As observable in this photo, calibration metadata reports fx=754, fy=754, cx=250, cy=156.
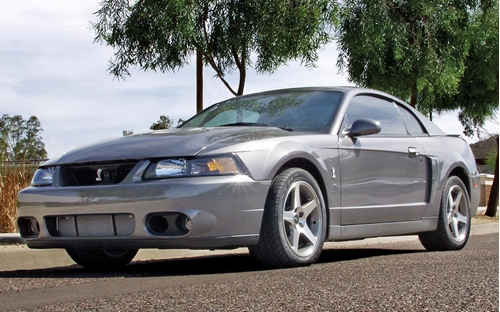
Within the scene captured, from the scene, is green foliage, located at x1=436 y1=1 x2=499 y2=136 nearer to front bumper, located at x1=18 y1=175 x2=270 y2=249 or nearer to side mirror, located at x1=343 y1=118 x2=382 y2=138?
side mirror, located at x1=343 y1=118 x2=382 y2=138

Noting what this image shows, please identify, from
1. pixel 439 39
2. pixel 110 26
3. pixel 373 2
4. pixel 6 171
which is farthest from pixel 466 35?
pixel 6 171

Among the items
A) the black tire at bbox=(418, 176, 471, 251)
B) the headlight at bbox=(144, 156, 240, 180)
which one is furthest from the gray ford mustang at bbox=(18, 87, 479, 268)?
the black tire at bbox=(418, 176, 471, 251)

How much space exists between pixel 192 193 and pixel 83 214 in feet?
2.79

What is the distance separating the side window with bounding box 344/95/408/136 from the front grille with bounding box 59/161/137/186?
2040mm

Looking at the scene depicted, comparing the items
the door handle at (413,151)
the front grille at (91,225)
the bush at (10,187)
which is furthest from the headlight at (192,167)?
the bush at (10,187)

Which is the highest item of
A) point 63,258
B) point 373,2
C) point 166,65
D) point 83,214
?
point 373,2

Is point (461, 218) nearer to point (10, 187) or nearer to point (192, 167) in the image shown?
point (192, 167)

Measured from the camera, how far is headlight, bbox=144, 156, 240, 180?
16.3 feet

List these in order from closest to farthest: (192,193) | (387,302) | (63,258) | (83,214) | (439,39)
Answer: (387,302), (192,193), (83,214), (63,258), (439,39)

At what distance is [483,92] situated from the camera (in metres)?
23.2

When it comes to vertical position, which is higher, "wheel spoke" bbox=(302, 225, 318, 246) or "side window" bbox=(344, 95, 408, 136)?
"side window" bbox=(344, 95, 408, 136)

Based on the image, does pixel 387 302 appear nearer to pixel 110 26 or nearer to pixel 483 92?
pixel 110 26

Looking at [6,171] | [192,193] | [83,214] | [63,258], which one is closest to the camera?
[192,193]

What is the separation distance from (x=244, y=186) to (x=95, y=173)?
43.6 inches
